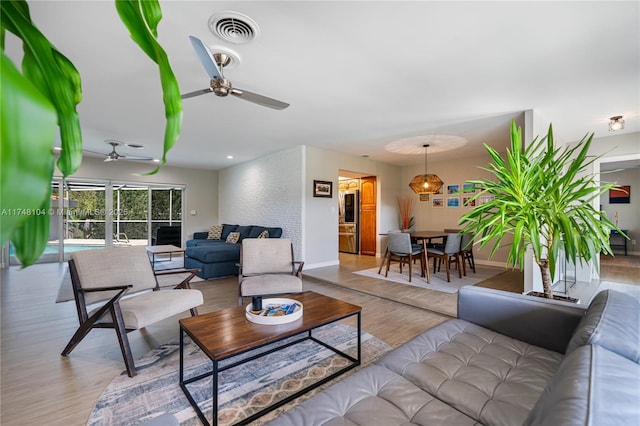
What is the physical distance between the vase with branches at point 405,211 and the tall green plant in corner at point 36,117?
7396 millimetres

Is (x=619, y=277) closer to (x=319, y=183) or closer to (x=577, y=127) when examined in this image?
(x=577, y=127)

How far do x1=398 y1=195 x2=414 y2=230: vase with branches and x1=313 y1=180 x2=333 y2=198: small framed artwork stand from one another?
2550 mm

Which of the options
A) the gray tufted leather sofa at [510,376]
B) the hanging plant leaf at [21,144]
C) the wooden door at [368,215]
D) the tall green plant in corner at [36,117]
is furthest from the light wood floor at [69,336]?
the wooden door at [368,215]

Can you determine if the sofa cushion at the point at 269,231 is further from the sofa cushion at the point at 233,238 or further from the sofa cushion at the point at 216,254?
the sofa cushion at the point at 216,254

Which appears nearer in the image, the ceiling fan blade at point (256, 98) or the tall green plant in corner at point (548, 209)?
the tall green plant in corner at point (548, 209)

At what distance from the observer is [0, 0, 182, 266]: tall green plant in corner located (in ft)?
0.83

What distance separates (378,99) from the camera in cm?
327

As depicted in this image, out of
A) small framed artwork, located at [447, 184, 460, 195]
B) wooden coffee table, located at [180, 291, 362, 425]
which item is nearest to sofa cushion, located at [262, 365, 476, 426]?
wooden coffee table, located at [180, 291, 362, 425]

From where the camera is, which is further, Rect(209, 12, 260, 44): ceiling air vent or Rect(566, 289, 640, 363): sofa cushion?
Rect(209, 12, 260, 44): ceiling air vent

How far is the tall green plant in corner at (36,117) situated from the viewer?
253 mm

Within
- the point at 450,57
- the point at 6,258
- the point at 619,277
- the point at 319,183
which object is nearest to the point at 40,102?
the point at 450,57

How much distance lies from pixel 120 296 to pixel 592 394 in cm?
258

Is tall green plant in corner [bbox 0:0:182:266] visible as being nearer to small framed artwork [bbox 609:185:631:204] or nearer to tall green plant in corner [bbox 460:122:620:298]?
tall green plant in corner [bbox 460:122:620:298]

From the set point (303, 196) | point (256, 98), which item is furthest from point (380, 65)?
point (303, 196)
